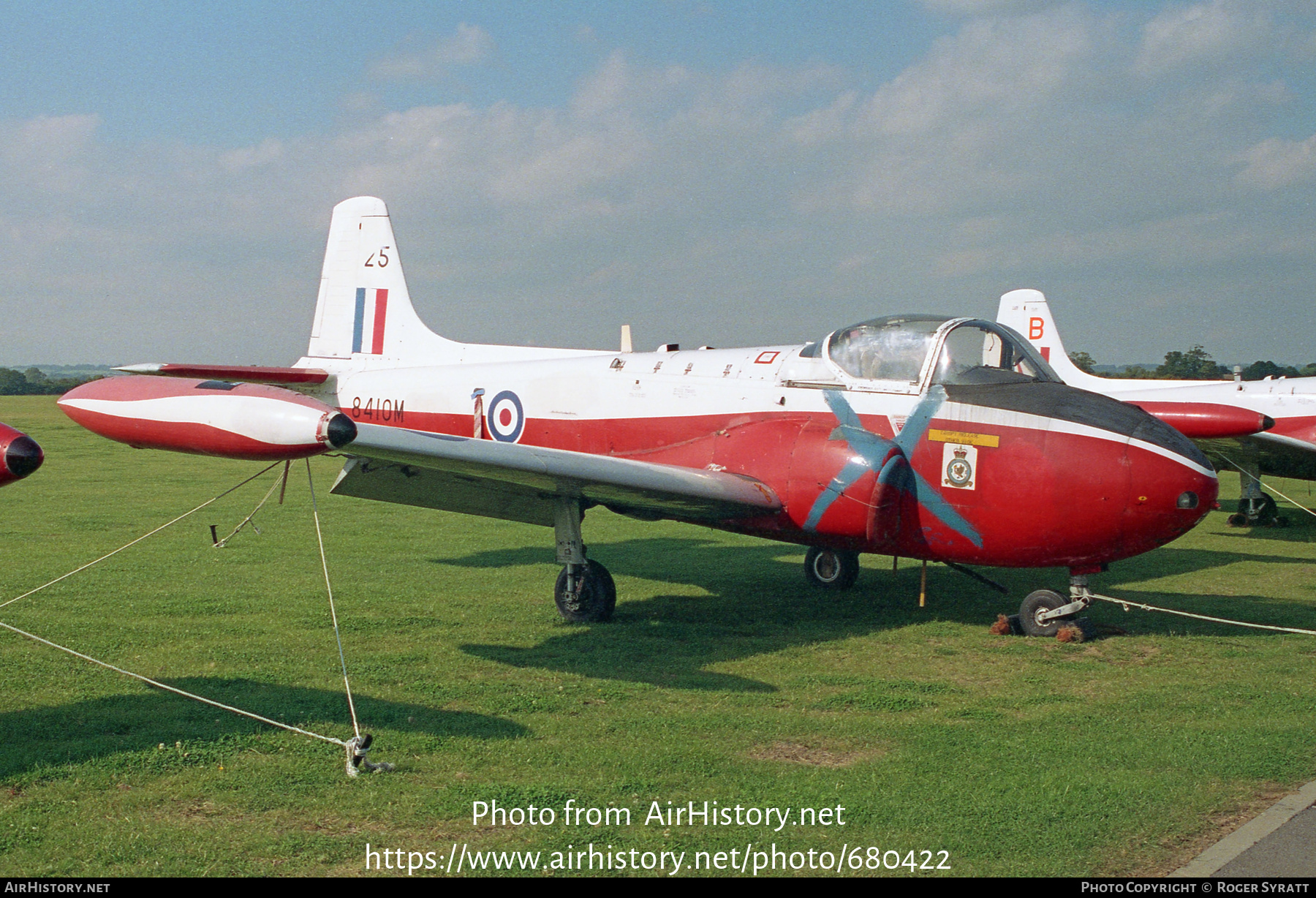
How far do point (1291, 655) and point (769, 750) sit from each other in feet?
16.0

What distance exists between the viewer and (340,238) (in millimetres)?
13914

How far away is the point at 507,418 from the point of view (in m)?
10.9

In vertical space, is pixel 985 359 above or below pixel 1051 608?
above

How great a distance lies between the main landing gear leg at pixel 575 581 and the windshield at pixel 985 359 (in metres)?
3.35

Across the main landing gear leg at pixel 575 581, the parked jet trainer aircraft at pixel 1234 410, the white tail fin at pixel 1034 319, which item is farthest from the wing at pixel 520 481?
the white tail fin at pixel 1034 319

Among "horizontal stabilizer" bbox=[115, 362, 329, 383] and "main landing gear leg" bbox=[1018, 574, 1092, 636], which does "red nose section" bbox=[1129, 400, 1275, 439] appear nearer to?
"main landing gear leg" bbox=[1018, 574, 1092, 636]

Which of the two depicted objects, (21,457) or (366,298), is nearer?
(21,457)

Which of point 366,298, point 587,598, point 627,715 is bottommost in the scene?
point 627,715

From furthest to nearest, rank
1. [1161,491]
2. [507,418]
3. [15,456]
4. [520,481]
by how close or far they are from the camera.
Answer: [507,418]
[520,481]
[1161,491]
[15,456]

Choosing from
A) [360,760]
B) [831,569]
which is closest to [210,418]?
[360,760]

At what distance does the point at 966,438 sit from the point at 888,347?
1.08 meters

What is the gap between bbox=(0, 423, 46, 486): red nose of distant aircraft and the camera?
4.12 metres

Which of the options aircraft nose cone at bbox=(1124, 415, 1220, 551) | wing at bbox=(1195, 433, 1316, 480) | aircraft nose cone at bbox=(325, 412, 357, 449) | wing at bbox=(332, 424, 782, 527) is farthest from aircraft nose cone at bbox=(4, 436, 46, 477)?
wing at bbox=(1195, 433, 1316, 480)

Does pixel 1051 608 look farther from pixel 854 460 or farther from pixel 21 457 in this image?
pixel 21 457
